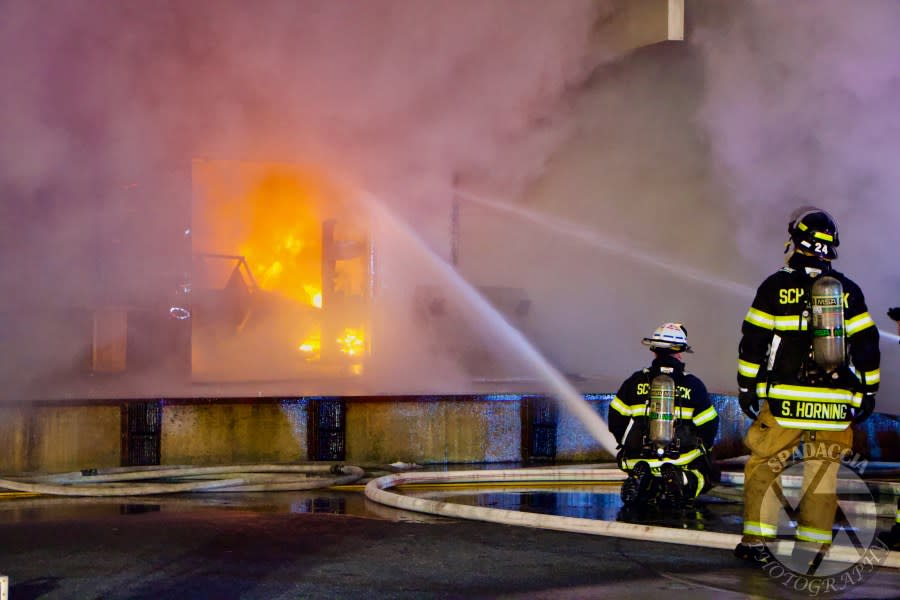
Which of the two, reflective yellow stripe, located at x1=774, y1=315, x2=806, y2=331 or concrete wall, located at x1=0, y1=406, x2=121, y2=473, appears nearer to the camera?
reflective yellow stripe, located at x1=774, y1=315, x2=806, y2=331

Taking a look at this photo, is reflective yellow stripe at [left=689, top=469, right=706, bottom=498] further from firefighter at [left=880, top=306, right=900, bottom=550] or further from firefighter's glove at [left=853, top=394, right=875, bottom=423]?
firefighter's glove at [left=853, top=394, right=875, bottom=423]

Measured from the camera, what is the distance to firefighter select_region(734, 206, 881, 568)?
4.13m

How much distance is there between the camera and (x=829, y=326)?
13.3ft

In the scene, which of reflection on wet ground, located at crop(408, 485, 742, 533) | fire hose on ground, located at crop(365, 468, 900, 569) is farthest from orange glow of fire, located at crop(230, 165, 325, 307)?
reflection on wet ground, located at crop(408, 485, 742, 533)

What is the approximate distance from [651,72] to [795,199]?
253 cm

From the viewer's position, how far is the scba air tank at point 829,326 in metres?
4.04

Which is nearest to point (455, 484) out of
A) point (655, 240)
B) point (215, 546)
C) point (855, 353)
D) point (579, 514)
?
point (579, 514)

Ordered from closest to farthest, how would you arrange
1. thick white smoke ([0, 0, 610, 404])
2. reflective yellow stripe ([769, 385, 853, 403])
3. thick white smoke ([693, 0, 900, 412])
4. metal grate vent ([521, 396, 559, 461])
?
reflective yellow stripe ([769, 385, 853, 403])
metal grate vent ([521, 396, 559, 461])
thick white smoke ([693, 0, 900, 412])
thick white smoke ([0, 0, 610, 404])

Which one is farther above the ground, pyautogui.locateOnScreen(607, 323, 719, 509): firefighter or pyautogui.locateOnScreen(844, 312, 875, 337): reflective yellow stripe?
pyautogui.locateOnScreen(844, 312, 875, 337): reflective yellow stripe

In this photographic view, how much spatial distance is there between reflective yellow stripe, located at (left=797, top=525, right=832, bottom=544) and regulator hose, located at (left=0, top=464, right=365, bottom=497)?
322 centimetres

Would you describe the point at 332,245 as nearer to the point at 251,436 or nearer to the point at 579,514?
the point at 251,436

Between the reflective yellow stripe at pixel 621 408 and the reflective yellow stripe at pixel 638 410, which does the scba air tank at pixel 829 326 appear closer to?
the reflective yellow stripe at pixel 638 410

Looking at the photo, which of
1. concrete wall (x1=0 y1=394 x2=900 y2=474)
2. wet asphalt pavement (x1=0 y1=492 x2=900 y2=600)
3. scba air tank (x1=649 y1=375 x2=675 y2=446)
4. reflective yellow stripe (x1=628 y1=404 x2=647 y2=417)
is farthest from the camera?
concrete wall (x1=0 y1=394 x2=900 y2=474)

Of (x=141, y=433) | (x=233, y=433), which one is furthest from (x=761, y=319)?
(x=141, y=433)
